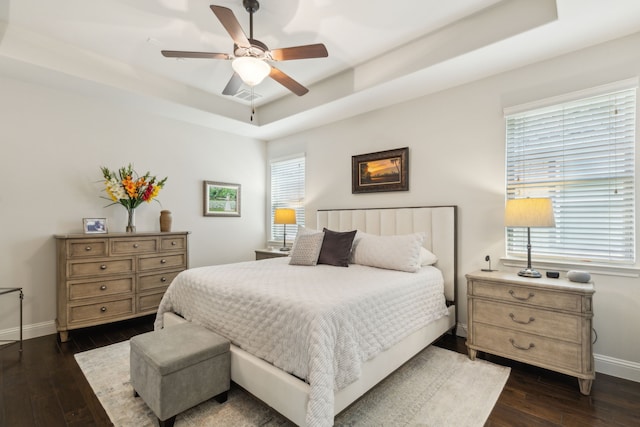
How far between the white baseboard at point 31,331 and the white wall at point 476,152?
353 centimetres

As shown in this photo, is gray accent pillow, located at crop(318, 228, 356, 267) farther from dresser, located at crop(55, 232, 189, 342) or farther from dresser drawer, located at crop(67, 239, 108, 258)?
dresser drawer, located at crop(67, 239, 108, 258)

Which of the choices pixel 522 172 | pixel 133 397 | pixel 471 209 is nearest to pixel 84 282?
pixel 133 397

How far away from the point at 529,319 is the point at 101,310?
13.1 ft

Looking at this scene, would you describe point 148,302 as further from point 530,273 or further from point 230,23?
point 530,273

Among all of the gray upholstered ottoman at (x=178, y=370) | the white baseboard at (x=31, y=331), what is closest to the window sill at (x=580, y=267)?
the gray upholstered ottoman at (x=178, y=370)

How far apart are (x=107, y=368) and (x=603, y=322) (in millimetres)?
4018

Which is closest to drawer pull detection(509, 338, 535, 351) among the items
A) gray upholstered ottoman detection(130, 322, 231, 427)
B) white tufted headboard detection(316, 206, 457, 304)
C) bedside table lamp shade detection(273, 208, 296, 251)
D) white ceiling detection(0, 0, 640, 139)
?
white tufted headboard detection(316, 206, 457, 304)

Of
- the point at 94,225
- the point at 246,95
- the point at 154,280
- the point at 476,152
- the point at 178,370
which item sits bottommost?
the point at 178,370

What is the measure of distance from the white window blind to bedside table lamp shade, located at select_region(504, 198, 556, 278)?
1.23 feet

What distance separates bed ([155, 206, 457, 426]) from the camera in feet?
5.33

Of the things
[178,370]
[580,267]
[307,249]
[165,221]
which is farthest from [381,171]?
[178,370]

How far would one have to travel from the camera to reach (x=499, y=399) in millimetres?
2076

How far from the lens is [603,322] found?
2.44m

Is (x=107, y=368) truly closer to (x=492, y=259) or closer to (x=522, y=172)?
(x=492, y=259)
